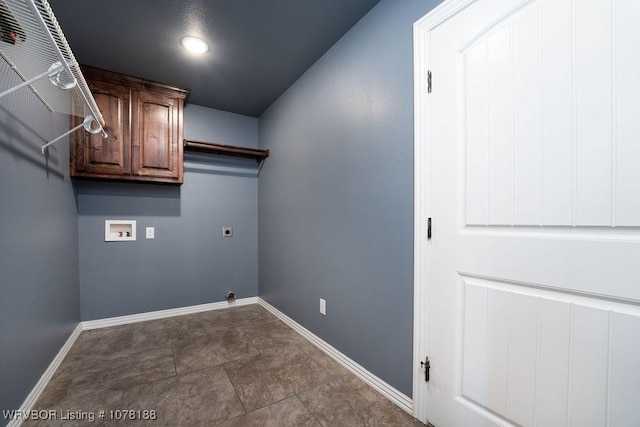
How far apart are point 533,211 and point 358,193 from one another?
962mm

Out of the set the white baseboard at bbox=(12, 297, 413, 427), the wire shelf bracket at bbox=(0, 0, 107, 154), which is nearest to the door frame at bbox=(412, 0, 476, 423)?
the white baseboard at bbox=(12, 297, 413, 427)

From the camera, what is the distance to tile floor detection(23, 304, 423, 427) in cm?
141

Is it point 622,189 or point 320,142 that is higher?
point 320,142

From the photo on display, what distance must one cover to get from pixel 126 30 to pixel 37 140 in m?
0.94

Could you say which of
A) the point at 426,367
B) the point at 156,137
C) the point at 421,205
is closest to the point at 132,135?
the point at 156,137

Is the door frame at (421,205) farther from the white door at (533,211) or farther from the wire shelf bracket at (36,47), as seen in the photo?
the wire shelf bracket at (36,47)

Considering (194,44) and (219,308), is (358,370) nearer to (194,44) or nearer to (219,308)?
(219,308)

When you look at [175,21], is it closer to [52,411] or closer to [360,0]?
[360,0]

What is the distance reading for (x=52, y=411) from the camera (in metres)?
1.42

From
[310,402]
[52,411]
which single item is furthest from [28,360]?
[310,402]

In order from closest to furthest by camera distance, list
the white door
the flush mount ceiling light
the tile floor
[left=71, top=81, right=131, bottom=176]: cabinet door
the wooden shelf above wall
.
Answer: the white door → the tile floor → the flush mount ceiling light → [left=71, top=81, right=131, bottom=176]: cabinet door → the wooden shelf above wall

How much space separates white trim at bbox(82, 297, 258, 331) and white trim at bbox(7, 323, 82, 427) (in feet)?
0.80

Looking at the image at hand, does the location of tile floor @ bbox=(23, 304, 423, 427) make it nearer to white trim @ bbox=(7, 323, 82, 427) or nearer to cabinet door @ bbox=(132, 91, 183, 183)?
white trim @ bbox=(7, 323, 82, 427)

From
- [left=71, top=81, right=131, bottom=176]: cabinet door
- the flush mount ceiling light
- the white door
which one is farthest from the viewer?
[left=71, top=81, right=131, bottom=176]: cabinet door
